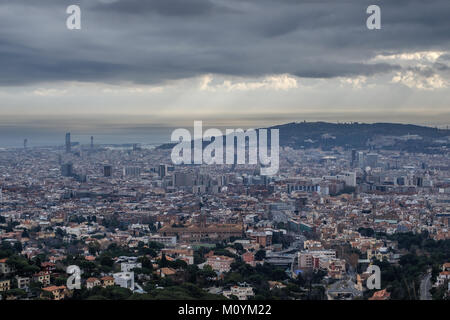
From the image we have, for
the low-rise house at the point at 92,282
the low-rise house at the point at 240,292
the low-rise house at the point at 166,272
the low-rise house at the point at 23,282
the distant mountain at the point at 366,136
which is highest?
the distant mountain at the point at 366,136

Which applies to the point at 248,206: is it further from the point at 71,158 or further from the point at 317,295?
the point at 71,158

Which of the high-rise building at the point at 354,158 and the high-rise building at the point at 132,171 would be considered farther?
the high-rise building at the point at 354,158

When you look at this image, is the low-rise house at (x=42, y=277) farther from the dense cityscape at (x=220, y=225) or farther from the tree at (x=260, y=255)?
the tree at (x=260, y=255)

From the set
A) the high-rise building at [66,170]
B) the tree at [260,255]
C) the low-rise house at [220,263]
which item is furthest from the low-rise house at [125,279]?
the high-rise building at [66,170]

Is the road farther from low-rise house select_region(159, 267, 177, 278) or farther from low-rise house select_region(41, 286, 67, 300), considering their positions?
low-rise house select_region(41, 286, 67, 300)

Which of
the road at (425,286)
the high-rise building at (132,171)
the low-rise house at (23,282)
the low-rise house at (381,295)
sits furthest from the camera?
the high-rise building at (132,171)
